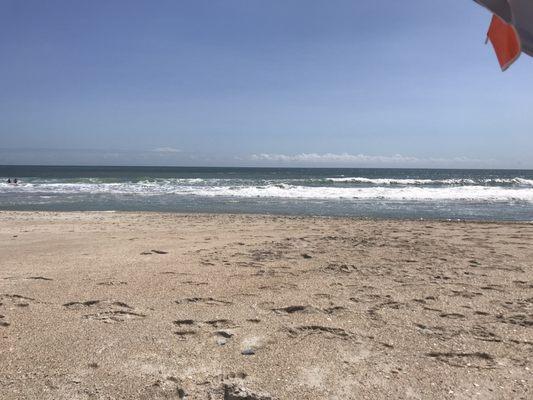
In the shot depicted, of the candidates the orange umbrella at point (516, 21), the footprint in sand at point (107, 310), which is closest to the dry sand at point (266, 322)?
the footprint in sand at point (107, 310)

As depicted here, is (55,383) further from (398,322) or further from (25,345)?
(398,322)

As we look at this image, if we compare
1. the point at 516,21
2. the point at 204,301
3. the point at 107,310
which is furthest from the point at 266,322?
the point at 516,21

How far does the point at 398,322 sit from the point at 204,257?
3.55 m

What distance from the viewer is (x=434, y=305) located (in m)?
4.29

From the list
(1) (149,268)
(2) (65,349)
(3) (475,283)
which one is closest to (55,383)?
(2) (65,349)

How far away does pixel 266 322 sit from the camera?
3818 millimetres

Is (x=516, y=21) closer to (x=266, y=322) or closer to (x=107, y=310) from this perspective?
(x=266, y=322)

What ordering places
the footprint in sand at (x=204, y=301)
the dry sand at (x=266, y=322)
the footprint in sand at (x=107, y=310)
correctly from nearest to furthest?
the dry sand at (x=266, y=322)
the footprint in sand at (x=107, y=310)
the footprint in sand at (x=204, y=301)

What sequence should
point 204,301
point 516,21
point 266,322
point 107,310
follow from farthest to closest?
1. point 204,301
2. point 107,310
3. point 266,322
4. point 516,21

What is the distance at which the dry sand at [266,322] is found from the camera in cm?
280

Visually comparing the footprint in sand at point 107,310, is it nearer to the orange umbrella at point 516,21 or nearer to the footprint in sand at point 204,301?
the footprint in sand at point 204,301

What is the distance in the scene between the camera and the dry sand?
2801mm

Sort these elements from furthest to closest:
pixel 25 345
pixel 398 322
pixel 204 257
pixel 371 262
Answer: pixel 204 257, pixel 371 262, pixel 398 322, pixel 25 345

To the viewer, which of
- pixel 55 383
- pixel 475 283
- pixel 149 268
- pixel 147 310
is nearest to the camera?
pixel 55 383
